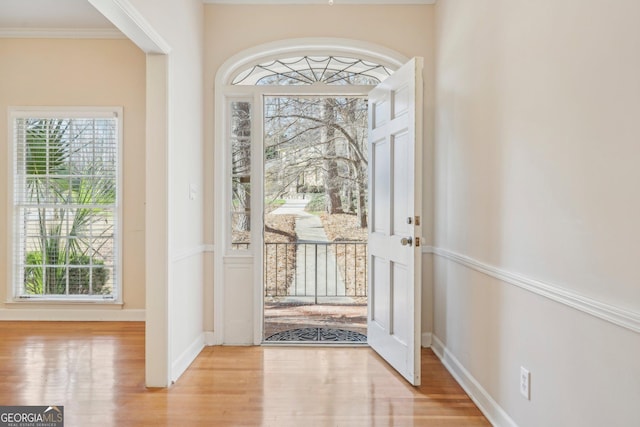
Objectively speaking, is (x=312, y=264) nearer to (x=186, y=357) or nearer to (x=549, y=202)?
(x=186, y=357)

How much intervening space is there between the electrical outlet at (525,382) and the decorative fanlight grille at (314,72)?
8.57 ft

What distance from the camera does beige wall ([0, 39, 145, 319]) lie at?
3.94m

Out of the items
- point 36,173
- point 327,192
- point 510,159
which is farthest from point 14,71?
point 510,159

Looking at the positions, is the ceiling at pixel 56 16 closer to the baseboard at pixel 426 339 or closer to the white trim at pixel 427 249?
the white trim at pixel 427 249

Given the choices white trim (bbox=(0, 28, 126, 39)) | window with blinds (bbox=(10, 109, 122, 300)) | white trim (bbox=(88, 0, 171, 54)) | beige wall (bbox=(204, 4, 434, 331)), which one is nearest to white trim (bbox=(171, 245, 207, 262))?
beige wall (bbox=(204, 4, 434, 331))

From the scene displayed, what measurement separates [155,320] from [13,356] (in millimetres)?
1472

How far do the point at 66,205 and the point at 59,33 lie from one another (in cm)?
171

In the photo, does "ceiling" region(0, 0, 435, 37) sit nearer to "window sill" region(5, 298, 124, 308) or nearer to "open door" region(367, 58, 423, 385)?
"open door" region(367, 58, 423, 385)

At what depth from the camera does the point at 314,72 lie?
361 cm

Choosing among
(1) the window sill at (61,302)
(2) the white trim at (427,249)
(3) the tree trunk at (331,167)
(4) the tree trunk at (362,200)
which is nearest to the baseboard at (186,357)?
(1) the window sill at (61,302)

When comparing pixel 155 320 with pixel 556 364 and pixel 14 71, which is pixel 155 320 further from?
pixel 14 71

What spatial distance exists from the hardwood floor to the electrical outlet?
0.45 m

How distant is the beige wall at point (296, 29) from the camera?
11.0ft

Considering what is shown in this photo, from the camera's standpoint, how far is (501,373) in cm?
210
